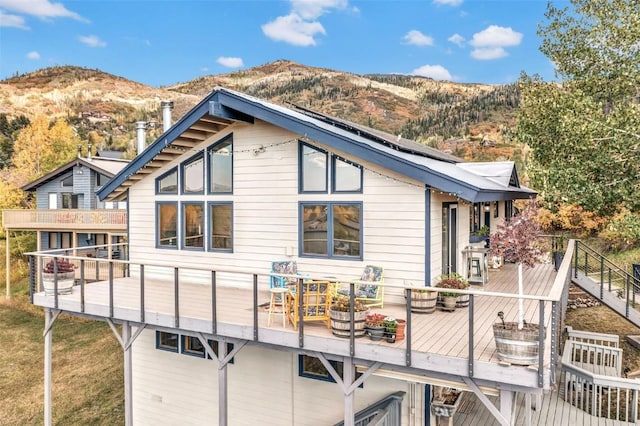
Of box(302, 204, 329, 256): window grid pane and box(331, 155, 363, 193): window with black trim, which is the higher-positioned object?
box(331, 155, 363, 193): window with black trim

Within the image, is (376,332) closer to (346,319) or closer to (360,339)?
(360,339)

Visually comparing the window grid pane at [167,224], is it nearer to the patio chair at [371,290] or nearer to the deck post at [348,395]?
the patio chair at [371,290]

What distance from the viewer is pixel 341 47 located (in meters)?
116

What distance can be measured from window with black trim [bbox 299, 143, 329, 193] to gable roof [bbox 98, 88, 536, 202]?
48 centimetres

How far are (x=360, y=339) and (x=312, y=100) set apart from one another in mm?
76324

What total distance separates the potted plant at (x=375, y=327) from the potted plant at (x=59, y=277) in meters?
6.59

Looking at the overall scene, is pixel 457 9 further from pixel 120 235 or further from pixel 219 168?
pixel 219 168

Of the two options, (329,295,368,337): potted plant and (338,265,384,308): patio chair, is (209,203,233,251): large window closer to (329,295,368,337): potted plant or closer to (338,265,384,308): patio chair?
(338,265,384,308): patio chair

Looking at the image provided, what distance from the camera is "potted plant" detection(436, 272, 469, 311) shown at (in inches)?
298

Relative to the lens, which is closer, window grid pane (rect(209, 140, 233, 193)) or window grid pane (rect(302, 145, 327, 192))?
window grid pane (rect(302, 145, 327, 192))

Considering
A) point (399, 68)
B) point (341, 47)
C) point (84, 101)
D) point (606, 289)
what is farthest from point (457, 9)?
point (606, 289)

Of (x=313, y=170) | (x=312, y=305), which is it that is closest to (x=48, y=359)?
(x=312, y=305)

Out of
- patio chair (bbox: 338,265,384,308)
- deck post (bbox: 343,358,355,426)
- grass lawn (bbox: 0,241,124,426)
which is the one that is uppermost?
patio chair (bbox: 338,265,384,308)

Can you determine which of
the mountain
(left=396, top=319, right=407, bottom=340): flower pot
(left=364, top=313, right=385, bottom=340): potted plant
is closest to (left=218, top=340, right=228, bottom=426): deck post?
(left=364, top=313, right=385, bottom=340): potted plant
